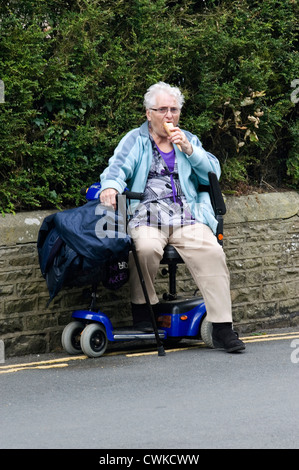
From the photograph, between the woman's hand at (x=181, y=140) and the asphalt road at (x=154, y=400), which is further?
the woman's hand at (x=181, y=140)

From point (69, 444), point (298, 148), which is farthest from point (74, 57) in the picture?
point (69, 444)

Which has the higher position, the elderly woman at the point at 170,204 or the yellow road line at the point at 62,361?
the elderly woman at the point at 170,204

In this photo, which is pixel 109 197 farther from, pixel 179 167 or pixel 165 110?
pixel 165 110

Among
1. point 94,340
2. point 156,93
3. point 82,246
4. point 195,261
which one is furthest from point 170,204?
point 94,340

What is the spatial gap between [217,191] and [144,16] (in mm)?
1897

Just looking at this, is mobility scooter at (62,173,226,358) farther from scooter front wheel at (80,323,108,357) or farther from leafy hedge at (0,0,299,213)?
leafy hedge at (0,0,299,213)

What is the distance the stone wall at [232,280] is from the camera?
6.91 metres

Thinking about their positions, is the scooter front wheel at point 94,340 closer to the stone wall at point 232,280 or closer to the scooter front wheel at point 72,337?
the scooter front wheel at point 72,337

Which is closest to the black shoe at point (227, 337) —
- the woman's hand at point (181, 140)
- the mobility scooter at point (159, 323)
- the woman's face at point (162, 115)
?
the mobility scooter at point (159, 323)

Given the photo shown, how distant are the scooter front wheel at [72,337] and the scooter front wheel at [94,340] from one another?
141 millimetres

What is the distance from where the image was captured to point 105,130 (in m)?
7.62

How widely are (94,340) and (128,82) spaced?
2295 mm

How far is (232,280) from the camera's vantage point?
8.37 metres

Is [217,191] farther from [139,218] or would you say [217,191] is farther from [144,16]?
[144,16]
